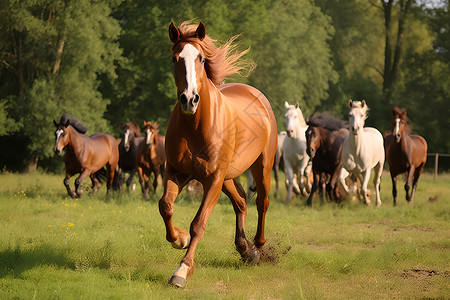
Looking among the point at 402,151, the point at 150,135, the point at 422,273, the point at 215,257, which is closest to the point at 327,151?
the point at 402,151

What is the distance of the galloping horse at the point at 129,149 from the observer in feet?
51.9

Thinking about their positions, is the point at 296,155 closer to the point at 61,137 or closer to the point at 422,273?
the point at 61,137

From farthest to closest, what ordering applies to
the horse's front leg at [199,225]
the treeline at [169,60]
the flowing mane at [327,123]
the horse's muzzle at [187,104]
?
the treeline at [169,60] < the flowing mane at [327,123] < the horse's front leg at [199,225] < the horse's muzzle at [187,104]

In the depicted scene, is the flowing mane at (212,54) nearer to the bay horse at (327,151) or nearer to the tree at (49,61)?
the bay horse at (327,151)

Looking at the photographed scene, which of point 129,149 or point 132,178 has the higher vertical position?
point 129,149

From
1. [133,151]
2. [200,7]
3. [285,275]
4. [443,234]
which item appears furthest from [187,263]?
[200,7]

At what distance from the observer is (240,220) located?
6293mm

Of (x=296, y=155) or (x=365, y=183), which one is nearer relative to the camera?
(x=365, y=183)

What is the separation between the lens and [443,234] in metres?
9.02

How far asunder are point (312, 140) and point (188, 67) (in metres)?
8.78

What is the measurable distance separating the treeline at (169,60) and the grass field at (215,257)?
5.63 m

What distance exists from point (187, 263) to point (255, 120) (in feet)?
7.23

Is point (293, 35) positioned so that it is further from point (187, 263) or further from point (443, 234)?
point (187, 263)

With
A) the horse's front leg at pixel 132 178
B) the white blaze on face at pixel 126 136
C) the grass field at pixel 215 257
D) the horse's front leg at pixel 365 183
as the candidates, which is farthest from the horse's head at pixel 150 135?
the horse's front leg at pixel 365 183
